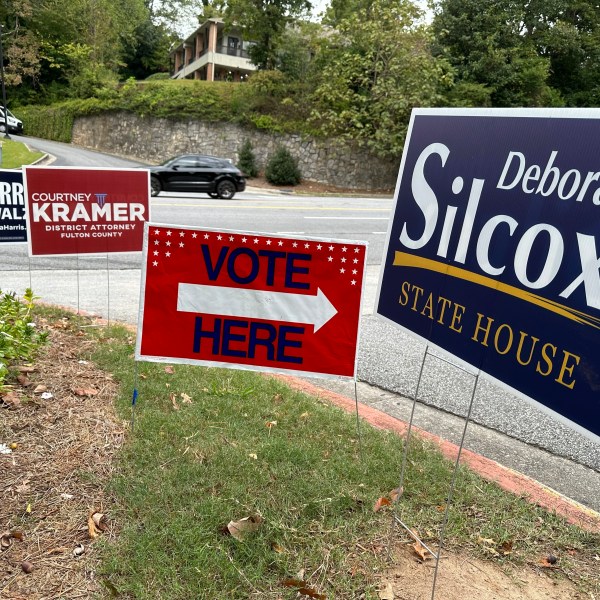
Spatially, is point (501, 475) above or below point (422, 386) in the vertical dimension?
above

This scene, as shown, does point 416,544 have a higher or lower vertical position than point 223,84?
lower

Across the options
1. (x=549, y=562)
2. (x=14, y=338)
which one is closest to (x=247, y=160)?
(x=14, y=338)

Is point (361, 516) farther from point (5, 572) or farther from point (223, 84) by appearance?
point (223, 84)

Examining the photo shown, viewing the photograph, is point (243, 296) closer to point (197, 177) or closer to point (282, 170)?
point (197, 177)

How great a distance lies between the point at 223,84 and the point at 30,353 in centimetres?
3267

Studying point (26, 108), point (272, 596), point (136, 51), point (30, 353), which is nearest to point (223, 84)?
point (26, 108)

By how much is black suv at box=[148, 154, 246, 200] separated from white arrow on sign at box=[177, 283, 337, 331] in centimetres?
1738

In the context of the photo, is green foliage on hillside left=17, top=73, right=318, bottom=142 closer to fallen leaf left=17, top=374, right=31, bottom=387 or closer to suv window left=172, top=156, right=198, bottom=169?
suv window left=172, top=156, right=198, bottom=169

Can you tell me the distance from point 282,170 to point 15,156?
1246 cm

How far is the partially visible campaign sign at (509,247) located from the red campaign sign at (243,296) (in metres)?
0.72

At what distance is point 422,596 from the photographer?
2.63m

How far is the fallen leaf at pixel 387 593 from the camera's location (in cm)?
256

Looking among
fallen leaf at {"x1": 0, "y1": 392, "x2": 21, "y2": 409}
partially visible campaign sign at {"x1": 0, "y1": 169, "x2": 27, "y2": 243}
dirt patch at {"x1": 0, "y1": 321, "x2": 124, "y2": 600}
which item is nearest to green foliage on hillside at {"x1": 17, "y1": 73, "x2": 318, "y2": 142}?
partially visible campaign sign at {"x1": 0, "y1": 169, "x2": 27, "y2": 243}

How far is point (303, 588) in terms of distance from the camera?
2.54 meters
